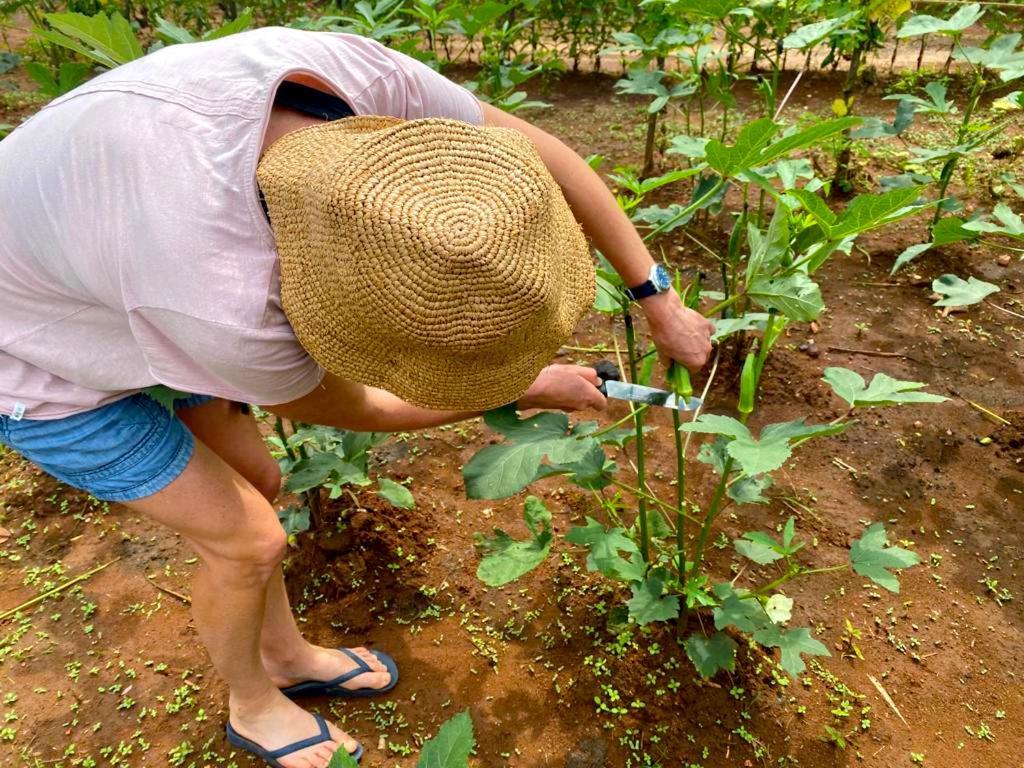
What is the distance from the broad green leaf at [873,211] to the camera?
3.74 ft

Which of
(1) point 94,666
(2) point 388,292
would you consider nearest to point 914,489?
(2) point 388,292

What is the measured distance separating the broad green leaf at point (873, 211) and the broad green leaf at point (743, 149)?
0.56 ft

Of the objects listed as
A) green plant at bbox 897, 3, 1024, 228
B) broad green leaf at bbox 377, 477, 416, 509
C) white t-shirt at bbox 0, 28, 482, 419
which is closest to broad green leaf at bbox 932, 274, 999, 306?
green plant at bbox 897, 3, 1024, 228

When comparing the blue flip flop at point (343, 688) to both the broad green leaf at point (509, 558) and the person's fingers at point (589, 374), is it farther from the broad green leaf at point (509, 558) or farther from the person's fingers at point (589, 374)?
the person's fingers at point (589, 374)

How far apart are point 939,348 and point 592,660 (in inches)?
70.1

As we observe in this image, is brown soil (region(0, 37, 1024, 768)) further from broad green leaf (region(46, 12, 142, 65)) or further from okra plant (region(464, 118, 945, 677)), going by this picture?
broad green leaf (region(46, 12, 142, 65))

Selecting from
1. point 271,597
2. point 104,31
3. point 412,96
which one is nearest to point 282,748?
point 271,597

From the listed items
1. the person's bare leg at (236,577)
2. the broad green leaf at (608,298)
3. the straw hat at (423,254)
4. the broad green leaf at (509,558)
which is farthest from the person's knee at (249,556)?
the broad green leaf at (608,298)

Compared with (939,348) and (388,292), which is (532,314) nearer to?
(388,292)

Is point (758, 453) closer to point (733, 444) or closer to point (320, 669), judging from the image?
point (733, 444)

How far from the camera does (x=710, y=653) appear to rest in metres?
1.61

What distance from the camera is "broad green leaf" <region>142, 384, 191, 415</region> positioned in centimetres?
125

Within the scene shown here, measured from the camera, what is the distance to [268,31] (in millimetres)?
1161

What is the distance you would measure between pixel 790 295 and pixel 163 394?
1077mm
